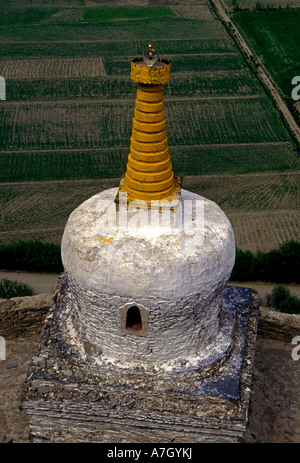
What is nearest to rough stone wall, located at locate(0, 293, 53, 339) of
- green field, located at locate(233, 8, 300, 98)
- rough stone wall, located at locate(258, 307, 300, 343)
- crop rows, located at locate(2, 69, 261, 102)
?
rough stone wall, located at locate(258, 307, 300, 343)

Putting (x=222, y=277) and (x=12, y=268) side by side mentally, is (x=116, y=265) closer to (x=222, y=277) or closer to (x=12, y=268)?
(x=222, y=277)

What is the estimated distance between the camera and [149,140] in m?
10.2

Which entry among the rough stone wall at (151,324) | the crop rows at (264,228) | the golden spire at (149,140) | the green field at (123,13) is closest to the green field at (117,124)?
the crop rows at (264,228)

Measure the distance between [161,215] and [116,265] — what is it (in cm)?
126

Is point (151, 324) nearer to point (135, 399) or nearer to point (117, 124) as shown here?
point (135, 399)

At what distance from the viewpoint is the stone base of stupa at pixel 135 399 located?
1112cm

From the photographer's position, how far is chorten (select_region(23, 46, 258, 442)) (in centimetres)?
1056

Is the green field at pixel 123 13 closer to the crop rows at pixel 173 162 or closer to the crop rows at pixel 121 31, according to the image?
the crop rows at pixel 121 31

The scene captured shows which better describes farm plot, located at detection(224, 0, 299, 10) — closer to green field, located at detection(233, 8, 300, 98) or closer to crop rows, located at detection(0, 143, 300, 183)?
green field, located at detection(233, 8, 300, 98)

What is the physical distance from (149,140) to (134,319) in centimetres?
352

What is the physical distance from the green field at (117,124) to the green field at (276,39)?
1.82 meters

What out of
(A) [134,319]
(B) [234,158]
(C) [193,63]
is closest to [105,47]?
(C) [193,63]
